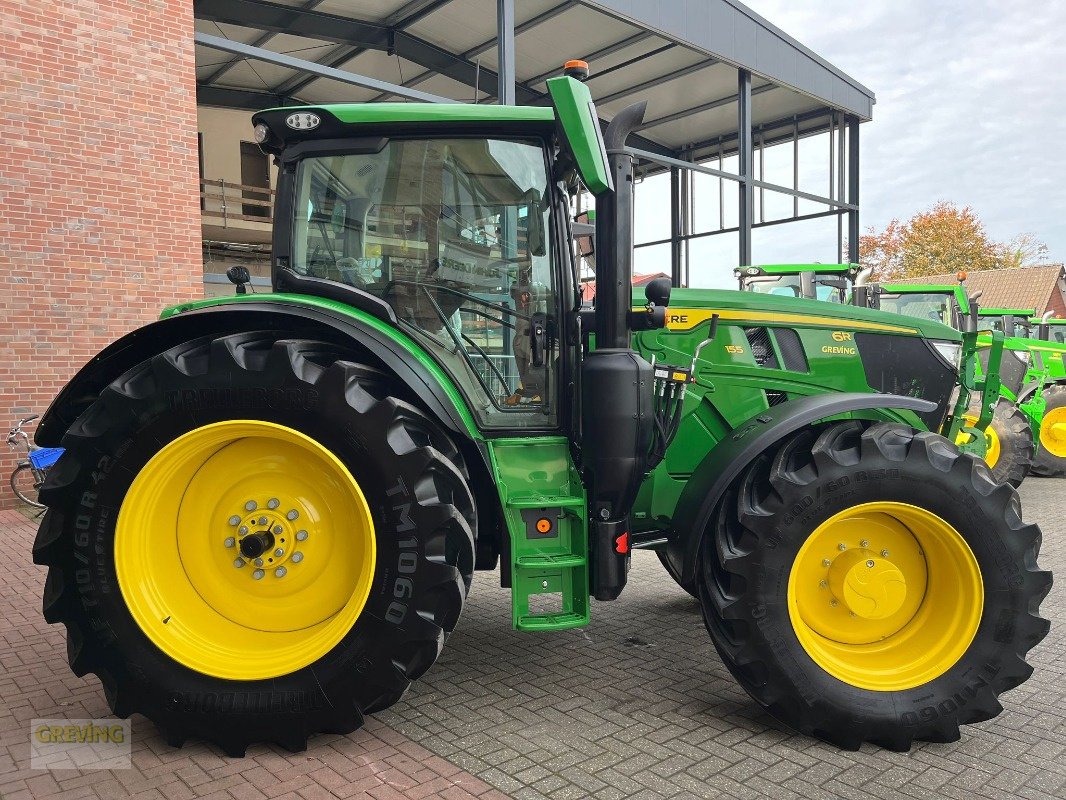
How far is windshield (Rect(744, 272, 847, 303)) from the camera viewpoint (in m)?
10.2

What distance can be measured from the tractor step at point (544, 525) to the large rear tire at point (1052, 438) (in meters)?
9.96

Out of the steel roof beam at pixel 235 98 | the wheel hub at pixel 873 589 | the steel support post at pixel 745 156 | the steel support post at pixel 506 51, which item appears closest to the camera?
the wheel hub at pixel 873 589

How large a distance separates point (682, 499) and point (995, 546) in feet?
3.83

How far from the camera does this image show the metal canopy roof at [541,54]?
40.9 feet

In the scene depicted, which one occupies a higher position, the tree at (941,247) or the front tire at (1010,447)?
the tree at (941,247)

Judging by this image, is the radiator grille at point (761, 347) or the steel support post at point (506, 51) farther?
the steel support post at point (506, 51)

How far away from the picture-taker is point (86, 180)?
799cm

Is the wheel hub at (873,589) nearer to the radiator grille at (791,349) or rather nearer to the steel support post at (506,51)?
the radiator grille at (791,349)

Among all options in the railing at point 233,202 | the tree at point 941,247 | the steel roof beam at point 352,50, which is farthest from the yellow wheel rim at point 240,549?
the tree at point 941,247

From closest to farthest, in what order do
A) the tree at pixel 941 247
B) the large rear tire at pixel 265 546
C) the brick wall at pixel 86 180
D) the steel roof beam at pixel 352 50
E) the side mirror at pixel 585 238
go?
1. the large rear tire at pixel 265 546
2. the side mirror at pixel 585 238
3. the brick wall at pixel 86 180
4. the steel roof beam at pixel 352 50
5. the tree at pixel 941 247

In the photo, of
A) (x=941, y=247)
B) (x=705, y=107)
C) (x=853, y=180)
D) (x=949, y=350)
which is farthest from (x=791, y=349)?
(x=941, y=247)

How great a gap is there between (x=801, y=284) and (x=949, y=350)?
5535 mm

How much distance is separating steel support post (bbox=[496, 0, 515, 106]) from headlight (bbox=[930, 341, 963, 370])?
7.06 metres

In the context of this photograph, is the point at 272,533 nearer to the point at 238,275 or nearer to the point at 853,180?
the point at 238,275
